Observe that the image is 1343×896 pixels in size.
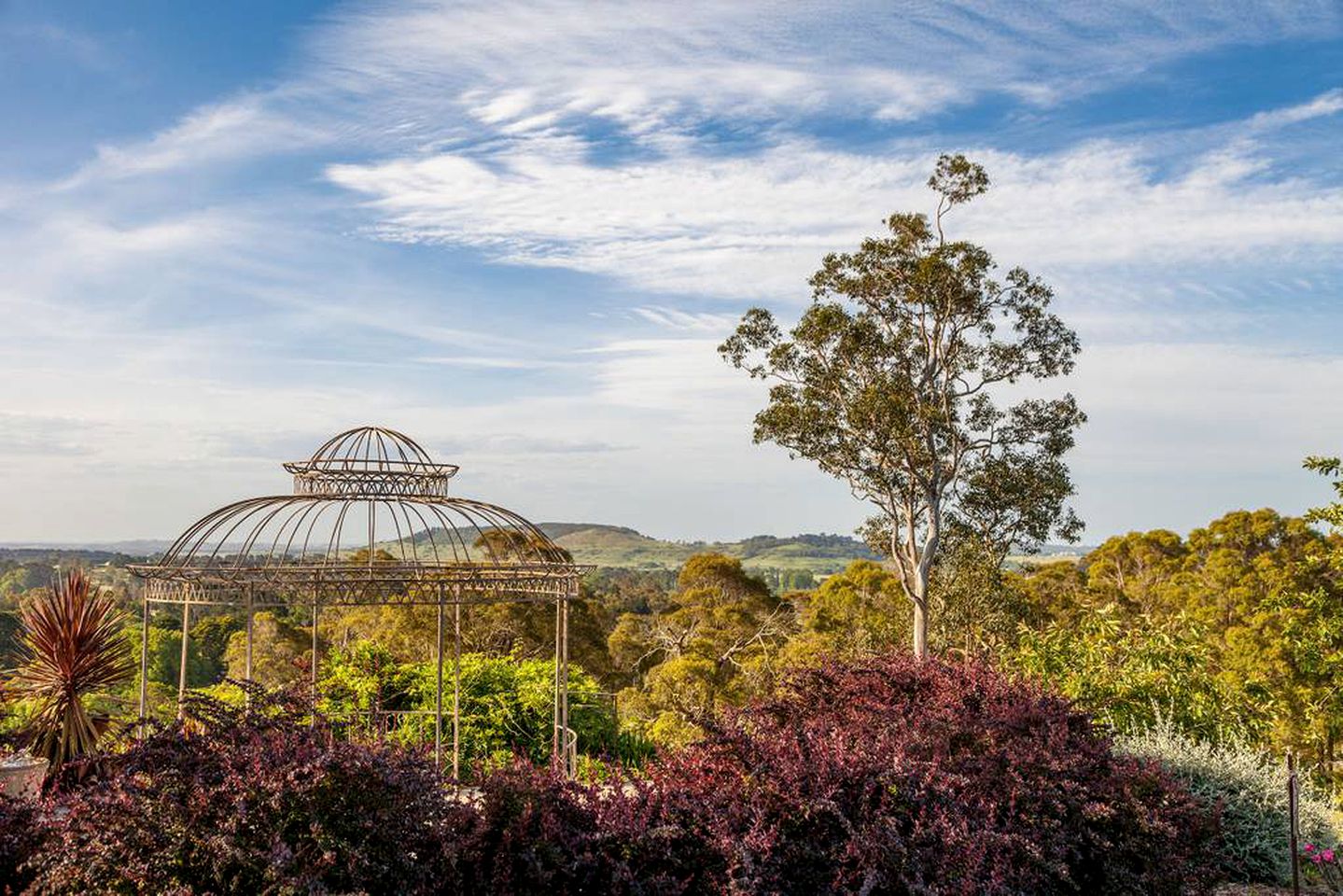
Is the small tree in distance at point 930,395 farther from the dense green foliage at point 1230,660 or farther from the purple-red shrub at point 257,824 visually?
the purple-red shrub at point 257,824

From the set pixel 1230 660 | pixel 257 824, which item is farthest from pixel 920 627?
pixel 257 824

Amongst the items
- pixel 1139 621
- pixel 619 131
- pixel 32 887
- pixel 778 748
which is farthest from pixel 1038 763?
pixel 619 131

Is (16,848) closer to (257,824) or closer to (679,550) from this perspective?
(257,824)

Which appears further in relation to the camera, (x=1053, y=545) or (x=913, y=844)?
(x=1053, y=545)

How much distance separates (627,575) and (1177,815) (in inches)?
1859

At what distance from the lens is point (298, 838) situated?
15.1 ft

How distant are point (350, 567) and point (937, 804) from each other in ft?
19.3

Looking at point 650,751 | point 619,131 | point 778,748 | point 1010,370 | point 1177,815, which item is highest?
point 619,131

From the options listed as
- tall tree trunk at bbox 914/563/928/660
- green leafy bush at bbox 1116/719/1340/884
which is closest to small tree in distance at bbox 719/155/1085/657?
tall tree trunk at bbox 914/563/928/660

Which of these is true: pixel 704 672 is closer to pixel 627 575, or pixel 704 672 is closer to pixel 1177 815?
pixel 1177 815

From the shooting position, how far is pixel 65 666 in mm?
9438

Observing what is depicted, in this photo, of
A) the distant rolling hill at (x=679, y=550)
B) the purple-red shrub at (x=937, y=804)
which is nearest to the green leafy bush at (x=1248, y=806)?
the purple-red shrub at (x=937, y=804)

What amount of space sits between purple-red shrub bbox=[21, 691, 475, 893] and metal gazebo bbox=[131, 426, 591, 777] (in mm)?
3676

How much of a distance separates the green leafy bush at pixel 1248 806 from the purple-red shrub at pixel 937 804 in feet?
4.16
